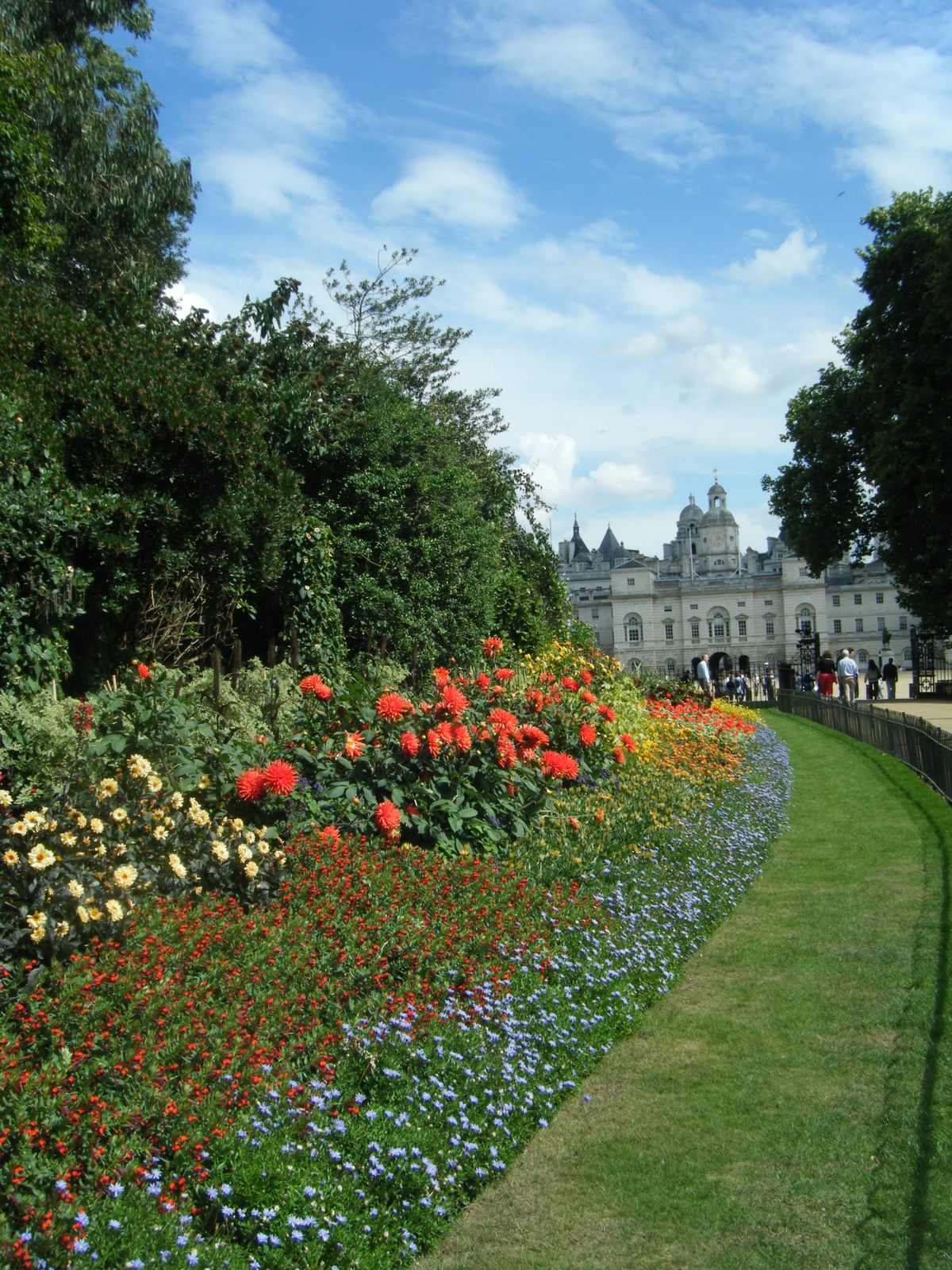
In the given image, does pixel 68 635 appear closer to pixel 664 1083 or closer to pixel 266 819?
pixel 266 819

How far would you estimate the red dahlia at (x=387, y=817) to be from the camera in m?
4.79

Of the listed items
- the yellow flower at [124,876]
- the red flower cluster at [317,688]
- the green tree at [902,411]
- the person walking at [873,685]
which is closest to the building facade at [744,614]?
the person walking at [873,685]

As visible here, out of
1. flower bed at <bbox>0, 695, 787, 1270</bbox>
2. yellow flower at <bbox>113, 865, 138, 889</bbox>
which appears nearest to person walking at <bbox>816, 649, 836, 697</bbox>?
flower bed at <bbox>0, 695, 787, 1270</bbox>

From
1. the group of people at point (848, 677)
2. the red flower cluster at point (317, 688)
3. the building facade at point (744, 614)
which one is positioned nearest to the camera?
the red flower cluster at point (317, 688)

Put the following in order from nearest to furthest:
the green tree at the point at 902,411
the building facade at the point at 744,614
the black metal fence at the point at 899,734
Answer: the black metal fence at the point at 899,734 < the green tree at the point at 902,411 < the building facade at the point at 744,614

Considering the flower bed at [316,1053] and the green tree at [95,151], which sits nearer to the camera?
the flower bed at [316,1053]

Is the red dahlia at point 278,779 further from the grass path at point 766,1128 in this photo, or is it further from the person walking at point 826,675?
the person walking at point 826,675

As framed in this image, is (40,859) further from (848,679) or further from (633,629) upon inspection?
(633,629)

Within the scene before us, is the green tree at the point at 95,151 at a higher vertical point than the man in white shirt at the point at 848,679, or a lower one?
higher

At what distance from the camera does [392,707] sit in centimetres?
536

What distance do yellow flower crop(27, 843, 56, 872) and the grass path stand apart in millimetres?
1752

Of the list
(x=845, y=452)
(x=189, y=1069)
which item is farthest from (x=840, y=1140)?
(x=845, y=452)

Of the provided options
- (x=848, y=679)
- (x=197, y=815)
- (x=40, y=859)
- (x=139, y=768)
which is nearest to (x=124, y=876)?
(x=40, y=859)

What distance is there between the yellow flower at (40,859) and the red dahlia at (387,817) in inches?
72.9
